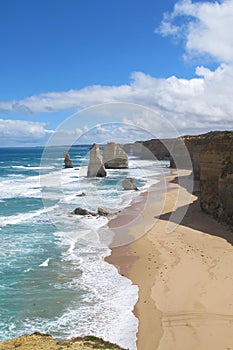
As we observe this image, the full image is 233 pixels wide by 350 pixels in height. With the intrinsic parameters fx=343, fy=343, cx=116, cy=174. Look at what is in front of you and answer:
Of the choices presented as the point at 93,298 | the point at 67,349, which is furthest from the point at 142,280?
the point at 67,349

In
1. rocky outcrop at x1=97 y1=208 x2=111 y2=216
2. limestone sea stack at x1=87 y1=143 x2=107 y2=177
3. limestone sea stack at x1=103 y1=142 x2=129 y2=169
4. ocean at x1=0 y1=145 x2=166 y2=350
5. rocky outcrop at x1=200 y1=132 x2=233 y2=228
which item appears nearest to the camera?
ocean at x1=0 y1=145 x2=166 y2=350

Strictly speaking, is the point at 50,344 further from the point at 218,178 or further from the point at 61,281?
the point at 218,178

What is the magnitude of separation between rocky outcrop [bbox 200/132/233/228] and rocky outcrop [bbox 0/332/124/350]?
12.0 m

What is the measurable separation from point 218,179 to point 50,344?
1433 centimetres

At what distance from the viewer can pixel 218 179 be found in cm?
1900

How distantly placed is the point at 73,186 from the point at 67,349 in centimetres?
3307

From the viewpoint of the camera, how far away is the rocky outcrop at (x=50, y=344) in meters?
6.64

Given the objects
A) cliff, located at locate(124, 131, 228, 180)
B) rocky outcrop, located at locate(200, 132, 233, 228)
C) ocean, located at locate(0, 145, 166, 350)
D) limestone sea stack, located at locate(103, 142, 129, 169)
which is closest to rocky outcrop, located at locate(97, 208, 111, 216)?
ocean, located at locate(0, 145, 166, 350)

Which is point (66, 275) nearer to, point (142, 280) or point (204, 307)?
point (142, 280)

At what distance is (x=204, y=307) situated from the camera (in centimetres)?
994

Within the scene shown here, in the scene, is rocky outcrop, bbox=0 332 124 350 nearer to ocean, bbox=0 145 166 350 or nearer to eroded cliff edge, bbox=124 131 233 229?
ocean, bbox=0 145 166 350

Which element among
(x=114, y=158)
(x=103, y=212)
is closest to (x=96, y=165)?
(x=114, y=158)

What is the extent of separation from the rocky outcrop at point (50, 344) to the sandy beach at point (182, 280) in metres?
1.55

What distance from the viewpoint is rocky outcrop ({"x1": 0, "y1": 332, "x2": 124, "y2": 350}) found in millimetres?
6645
